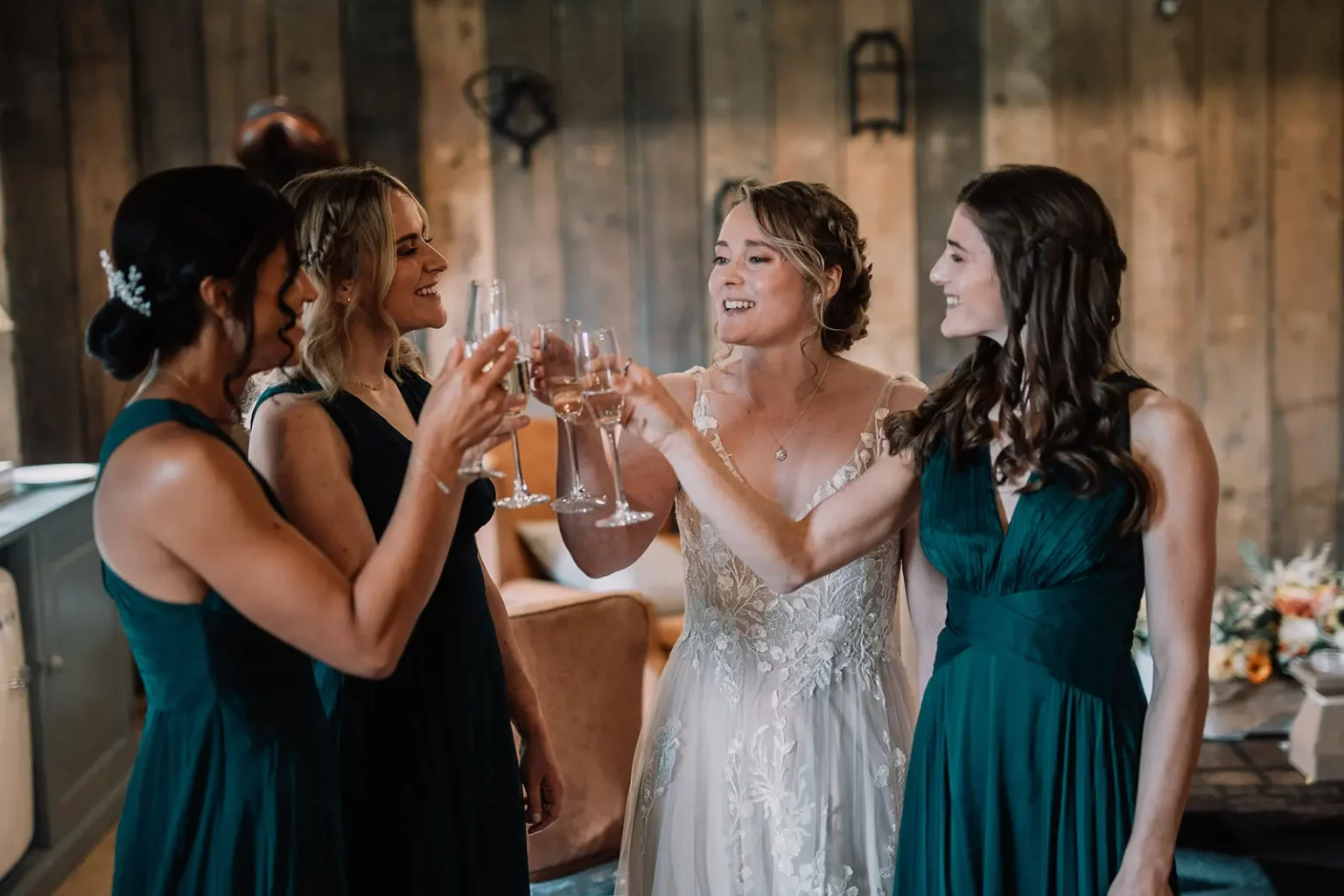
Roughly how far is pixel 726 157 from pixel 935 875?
3.15 meters

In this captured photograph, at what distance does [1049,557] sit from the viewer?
1558 millimetres

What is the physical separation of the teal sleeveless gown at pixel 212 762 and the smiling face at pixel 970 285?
86cm

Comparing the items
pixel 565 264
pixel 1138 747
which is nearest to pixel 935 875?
pixel 1138 747

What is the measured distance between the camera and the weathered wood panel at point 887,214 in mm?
4340

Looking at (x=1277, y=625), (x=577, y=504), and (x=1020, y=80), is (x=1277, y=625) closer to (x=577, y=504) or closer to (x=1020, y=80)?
(x=1020, y=80)

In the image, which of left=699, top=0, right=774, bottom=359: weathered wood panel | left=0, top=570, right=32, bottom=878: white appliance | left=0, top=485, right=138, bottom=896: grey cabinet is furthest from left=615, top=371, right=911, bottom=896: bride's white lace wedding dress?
left=699, top=0, right=774, bottom=359: weathered wood panel

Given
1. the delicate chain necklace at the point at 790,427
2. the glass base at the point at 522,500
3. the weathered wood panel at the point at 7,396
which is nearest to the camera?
the glass base at the point at 522,500

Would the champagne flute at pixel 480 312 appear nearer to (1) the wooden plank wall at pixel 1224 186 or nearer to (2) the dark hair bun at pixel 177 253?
(2) the dark hair bun at pixel 177 253

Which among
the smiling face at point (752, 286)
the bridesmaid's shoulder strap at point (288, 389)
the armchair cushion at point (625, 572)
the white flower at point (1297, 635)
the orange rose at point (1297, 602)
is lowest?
the white flower at point (1297, 635)

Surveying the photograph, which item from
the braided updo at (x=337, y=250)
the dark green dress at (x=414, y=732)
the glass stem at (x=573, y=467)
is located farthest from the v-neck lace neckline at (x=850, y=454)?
the braided updo at (x=337, y=250)

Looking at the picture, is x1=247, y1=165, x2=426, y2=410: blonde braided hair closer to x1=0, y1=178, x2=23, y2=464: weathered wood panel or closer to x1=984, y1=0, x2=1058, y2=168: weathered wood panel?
x1=0, y1=178, x2=23, y2=464: weathered wood panel

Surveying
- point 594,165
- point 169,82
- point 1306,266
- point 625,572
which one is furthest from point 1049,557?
point 169,82

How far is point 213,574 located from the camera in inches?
50.9

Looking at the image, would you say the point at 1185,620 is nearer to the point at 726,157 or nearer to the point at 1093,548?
the point at 1093,548
